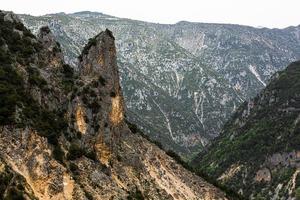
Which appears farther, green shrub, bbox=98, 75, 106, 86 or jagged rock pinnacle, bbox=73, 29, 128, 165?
green shrub, bbox=98, 75, 106, 86

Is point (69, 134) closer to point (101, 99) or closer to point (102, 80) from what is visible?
point (101, 99)

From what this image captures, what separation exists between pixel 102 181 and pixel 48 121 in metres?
11.2

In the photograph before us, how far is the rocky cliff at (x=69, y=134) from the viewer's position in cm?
7612

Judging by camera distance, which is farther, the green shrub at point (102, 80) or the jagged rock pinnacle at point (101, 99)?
the green shrub at point (102, 80)

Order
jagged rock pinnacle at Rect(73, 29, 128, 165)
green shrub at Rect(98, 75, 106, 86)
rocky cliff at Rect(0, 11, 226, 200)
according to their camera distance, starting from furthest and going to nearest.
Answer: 1. green shrub at Rect(98, 75, 106, 86)
2. jagged rock pinnacle at Rect(73, 29, 128, 165)
3. rocky cliff at Rect(0, 11, 226, 200)

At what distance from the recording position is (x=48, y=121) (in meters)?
86.5

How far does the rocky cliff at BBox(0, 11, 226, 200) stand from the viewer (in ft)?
250

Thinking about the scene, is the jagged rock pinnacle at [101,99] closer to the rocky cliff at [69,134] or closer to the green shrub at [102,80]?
the green shrub at [102,80]

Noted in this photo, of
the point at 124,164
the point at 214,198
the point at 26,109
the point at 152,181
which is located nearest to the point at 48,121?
the point at 26,109

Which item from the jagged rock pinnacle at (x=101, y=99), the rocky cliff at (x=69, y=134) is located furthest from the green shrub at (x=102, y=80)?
the rocky cliff at (x=69, y=134)

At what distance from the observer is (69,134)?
90.0 m

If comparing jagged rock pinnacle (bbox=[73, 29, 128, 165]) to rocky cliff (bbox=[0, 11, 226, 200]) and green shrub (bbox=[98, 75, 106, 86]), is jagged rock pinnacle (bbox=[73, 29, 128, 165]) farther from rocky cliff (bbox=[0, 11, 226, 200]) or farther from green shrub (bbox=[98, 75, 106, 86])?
rocky cliff (bbox=[0, 11, 226, 200])

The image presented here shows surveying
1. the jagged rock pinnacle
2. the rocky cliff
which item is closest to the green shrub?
the jagged rock pinnacle

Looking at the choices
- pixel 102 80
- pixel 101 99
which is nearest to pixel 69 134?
pixel 101 99
